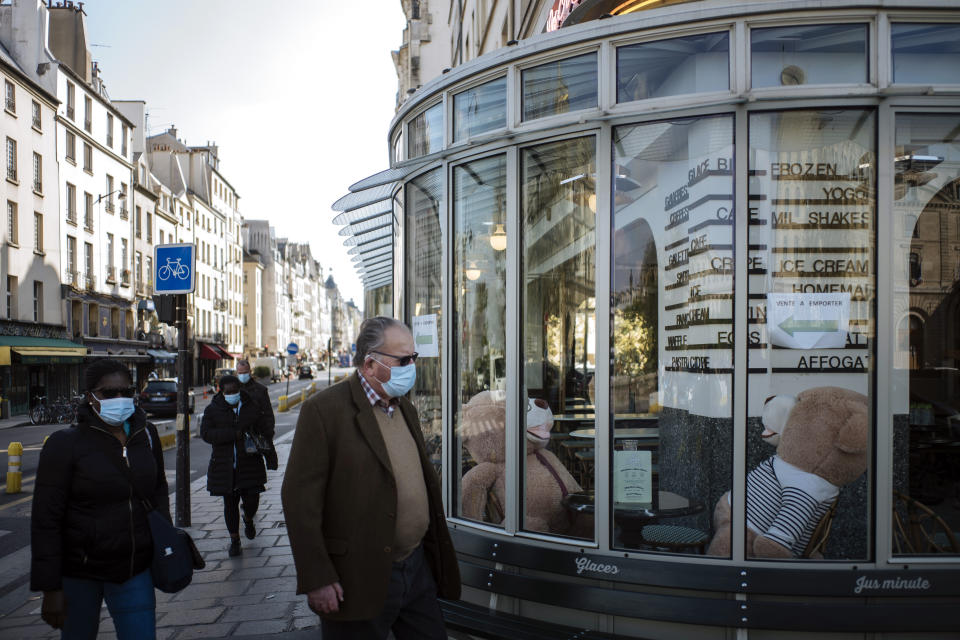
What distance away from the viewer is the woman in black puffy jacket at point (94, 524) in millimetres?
3254

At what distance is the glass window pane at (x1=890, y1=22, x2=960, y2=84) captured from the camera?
156 inches

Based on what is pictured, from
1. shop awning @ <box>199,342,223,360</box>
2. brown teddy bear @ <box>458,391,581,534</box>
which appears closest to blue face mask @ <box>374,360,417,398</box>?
brown teddy bear @ <box>458,391,581,534</box>

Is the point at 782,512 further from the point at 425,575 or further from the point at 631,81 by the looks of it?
the point at 631,81

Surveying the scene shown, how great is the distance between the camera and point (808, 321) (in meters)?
4.27

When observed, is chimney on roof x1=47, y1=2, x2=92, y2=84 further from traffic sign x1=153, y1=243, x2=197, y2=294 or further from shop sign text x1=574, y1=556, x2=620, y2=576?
shop sign text x1=574, y1=556, x2=620, y2=576

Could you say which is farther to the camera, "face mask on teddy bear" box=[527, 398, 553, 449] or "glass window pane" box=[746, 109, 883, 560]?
"face mask on teddy bear" box=[527, 398, 553, 449]

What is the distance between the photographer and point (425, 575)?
3051 mm

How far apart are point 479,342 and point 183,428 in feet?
16.9

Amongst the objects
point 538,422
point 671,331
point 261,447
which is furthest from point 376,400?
point 261,447

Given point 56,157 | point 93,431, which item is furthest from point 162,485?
point 56,157

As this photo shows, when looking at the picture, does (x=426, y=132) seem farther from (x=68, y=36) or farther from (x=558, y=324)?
(x=68, y=36)

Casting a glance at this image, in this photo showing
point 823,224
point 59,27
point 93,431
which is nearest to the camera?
point 93,431

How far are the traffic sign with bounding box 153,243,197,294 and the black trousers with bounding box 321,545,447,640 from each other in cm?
660

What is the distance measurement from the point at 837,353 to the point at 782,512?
1.01 meters
